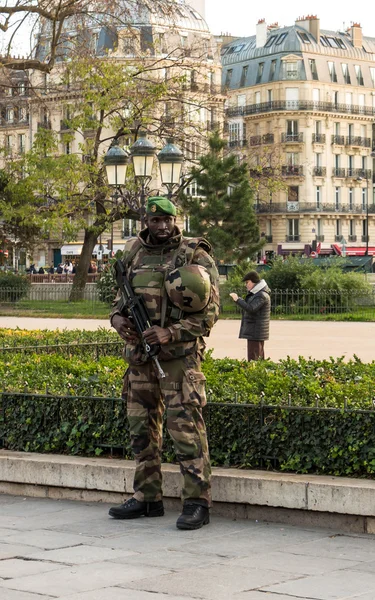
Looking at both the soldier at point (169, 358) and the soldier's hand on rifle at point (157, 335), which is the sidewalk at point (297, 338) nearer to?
the soldier at point (169, 358)

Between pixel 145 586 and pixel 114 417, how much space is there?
254cm

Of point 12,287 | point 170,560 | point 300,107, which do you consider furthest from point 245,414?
point 300,107

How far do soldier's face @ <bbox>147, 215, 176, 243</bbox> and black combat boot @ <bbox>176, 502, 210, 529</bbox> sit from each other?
59.7 inches

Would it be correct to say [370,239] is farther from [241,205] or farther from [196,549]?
[196,549]

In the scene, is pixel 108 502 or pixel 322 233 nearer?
pixel 108 502

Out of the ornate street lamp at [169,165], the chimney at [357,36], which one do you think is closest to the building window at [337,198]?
the chimney at [357,36]

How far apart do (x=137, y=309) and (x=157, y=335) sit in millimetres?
239

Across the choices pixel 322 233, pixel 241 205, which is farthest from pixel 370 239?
pixel 241 205

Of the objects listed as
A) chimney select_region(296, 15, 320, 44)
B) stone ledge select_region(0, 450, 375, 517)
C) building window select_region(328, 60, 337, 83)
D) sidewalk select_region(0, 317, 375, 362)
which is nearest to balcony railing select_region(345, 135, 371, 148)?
building window select_region(328, 60, 337, 83)

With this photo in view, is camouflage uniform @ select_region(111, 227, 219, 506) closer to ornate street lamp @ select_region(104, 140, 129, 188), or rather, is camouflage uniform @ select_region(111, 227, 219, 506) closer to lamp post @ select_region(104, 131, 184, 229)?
lamp post @ select_region(104, 131, 184, 229)

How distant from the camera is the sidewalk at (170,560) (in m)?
5.44

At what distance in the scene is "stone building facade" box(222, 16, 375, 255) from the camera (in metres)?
90.2

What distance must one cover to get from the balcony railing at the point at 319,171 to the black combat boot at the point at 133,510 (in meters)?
84.1

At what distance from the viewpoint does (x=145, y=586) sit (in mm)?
5527
